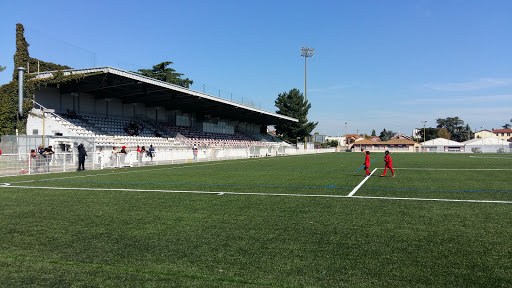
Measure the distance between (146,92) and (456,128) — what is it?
145165 mm

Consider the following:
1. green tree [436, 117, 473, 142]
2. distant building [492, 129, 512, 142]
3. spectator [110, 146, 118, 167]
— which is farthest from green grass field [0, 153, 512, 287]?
distant building [492, 129, 512, 142]

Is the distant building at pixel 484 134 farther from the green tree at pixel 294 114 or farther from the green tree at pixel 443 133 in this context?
the green tree at pixel 294 114

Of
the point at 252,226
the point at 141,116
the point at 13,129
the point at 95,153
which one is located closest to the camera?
the point at 252,226

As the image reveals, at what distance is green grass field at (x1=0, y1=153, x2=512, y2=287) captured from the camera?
4.07m

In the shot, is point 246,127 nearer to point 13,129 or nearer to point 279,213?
point 13,129

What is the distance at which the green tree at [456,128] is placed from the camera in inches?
5714

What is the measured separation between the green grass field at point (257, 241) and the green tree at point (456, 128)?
155395 mm

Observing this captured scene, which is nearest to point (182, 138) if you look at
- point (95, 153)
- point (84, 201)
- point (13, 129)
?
point (13, 129)

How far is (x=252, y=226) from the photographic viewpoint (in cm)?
651

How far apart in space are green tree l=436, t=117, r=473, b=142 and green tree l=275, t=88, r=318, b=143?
9398 cm

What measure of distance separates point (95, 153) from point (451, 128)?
508 feet

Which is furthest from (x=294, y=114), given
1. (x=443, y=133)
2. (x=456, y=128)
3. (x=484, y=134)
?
(x=484, y=134)

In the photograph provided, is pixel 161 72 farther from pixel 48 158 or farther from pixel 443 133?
pixel 443 133

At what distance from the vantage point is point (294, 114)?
8138 cm
